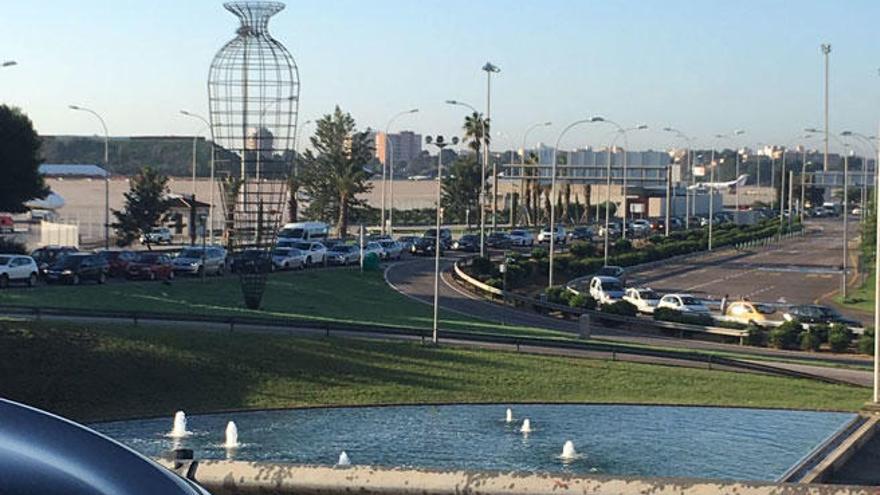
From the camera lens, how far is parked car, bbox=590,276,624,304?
205 ft

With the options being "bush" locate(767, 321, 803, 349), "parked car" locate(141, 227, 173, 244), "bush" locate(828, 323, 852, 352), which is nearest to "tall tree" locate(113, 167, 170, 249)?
"parked car" locate(141, 227, 173, 244)

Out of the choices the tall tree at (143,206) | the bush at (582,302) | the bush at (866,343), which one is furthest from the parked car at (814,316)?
the tall tree at (143,206)

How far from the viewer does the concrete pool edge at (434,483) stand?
21.7ft

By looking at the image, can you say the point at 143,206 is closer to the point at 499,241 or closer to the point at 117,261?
the point at 117,261

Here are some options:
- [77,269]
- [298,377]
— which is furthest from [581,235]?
[298,377]

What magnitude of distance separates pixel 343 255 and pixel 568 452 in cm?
5102

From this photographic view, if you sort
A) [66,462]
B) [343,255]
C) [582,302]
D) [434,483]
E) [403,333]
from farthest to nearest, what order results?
[343,255]
[582,302]
[403,333]
[434,483]
[66,462]

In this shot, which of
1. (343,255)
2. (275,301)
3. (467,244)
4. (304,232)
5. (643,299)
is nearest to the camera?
(275,301)

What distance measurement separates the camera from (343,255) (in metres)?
75.6

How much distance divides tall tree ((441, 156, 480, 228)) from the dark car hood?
13001 cm

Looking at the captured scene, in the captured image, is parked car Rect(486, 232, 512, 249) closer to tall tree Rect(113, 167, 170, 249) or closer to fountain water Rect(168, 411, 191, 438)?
tall tree Rect(113, 167, 170, 249)

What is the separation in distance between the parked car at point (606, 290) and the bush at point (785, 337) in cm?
1080

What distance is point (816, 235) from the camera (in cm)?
14825

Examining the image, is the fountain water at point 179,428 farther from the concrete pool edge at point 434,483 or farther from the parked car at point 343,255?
the parked car at point 343,255
